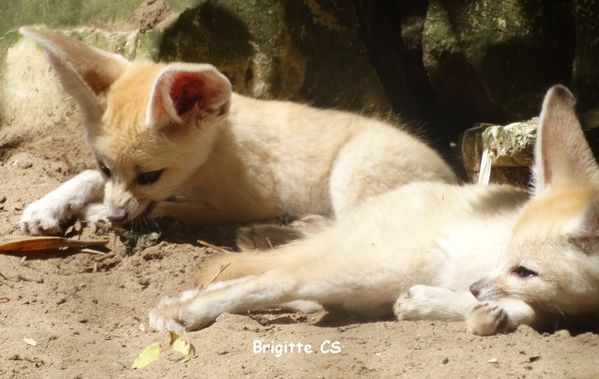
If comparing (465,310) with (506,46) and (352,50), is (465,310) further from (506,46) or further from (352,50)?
(352,50)

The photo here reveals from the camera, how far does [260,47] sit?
4922 mm

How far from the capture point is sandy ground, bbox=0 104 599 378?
2.71 metres

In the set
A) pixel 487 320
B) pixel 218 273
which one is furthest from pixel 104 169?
pixel 487 320

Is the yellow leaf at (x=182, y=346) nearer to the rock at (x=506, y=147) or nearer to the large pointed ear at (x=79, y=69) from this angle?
the large pointed ear at (x=79, y=69)

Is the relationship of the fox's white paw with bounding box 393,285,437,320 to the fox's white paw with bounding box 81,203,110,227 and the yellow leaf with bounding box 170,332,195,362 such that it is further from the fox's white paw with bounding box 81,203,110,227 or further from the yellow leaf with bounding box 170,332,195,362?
the fox's white paw with bounding box 81,203,110,227

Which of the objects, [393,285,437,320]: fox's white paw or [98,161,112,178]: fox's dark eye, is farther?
[98,161,112,178]: fox's dark eye

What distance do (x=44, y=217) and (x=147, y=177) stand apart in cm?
58

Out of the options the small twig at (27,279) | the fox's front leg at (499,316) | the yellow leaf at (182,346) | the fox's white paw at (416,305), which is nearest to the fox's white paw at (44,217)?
the small twig at (27,279)

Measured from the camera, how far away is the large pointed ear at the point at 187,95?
3.69 metres

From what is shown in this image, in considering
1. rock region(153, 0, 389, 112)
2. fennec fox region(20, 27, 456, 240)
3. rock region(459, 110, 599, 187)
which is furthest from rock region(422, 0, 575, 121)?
fennec fox region(20, 27, 456, 240)

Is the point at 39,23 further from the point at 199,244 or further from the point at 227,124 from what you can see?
the point at 199,244

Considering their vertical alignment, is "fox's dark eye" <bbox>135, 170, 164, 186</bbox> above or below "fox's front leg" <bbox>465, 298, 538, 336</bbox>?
above

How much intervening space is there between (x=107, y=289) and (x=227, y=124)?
1.15m

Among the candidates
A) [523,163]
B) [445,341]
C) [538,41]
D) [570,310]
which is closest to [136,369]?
[445,341]
